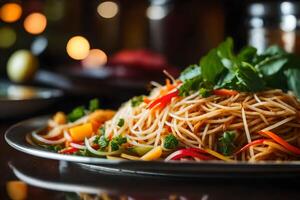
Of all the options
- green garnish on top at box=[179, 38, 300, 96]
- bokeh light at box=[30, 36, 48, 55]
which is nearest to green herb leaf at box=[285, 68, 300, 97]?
green garnish on top at box=[179, 38, 300, 96]

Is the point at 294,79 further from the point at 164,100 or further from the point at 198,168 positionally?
the point at 198,168

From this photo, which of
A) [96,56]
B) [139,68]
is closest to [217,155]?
[139,68]

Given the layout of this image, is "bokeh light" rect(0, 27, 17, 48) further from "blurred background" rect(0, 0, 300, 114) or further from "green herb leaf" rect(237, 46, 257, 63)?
"green herb leaf" rect(237, 46, 257, 63)

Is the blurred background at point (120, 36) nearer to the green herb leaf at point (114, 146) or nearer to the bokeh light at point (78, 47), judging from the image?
the bokeh light at point (78, 47)

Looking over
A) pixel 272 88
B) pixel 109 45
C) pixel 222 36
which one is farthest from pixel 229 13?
pixel 272 88

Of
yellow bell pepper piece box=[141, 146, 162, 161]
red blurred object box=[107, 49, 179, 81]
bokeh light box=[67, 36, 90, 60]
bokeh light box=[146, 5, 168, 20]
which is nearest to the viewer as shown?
yellow bell pepper piece box=[141, 146, 162, 161]

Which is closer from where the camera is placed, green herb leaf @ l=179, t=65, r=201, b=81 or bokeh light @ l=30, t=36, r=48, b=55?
green herb leaf @ l=179, t=65, r=201, b=81
